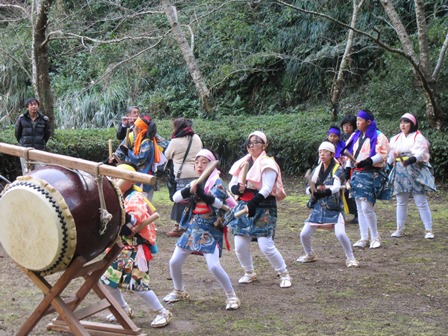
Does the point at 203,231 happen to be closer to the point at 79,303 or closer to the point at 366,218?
the point at 79,303

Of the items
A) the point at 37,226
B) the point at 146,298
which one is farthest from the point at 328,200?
the point at 37,226

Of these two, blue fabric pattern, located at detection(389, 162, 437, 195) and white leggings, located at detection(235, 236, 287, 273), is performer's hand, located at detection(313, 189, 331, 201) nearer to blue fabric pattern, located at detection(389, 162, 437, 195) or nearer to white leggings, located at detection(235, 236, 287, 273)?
white leggings, located at detection(235, 236, 287, 273)

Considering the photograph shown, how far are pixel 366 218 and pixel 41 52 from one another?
25.7 ft

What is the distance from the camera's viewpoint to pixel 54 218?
14.3 feet

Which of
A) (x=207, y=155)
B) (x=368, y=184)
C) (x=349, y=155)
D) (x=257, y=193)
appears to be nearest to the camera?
(x=207, y=155)

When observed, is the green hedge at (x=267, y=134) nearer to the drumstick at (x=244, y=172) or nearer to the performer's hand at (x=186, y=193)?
the drumstick at (x=244, y=172)

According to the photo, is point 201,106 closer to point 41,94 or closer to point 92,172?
point 41,94

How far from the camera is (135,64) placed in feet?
63.2

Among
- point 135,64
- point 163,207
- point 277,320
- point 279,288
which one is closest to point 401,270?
point 279,288

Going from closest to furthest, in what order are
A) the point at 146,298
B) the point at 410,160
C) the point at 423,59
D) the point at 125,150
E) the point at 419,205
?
1. the point at 146,298
2. the point at 410,160
3. the point at 125,150
4. the point at 419,205
5. the point at 423,59

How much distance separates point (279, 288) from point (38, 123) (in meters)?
5.87

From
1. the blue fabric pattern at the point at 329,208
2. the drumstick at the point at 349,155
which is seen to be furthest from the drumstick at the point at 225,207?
the drumstick at the point at 349,155

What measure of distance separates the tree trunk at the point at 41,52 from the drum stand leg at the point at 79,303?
29.0 ft

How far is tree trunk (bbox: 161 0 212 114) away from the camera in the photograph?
15.7 metres
